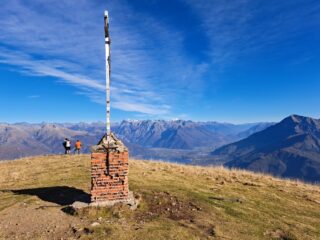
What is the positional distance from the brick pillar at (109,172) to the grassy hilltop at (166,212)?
65 cm

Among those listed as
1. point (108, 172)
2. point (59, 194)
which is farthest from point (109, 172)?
point (59, 194)

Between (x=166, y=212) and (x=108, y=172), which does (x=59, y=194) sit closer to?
(x=108, y=172)

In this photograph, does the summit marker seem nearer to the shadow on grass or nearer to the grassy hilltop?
the grassy hilltop

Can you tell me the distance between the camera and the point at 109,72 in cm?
1454

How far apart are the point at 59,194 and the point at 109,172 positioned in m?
4.44

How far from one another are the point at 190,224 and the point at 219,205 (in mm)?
3463

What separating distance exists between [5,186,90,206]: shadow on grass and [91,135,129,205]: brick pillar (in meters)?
0.97

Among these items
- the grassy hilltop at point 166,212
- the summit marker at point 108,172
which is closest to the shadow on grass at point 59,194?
the grassy hilltop at point 166,212

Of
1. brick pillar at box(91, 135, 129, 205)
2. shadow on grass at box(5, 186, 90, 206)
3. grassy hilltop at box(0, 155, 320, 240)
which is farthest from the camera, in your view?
shadow on grass at box(5, 186, 90, 206)

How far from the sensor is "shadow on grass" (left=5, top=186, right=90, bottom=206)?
1522 centimetres

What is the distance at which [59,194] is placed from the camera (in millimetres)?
16672

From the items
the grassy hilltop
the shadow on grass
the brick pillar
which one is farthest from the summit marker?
the shadow on grass

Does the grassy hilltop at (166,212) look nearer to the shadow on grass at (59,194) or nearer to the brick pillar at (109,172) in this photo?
the shadow on grass at (59,194)

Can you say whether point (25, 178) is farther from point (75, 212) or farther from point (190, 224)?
point (190, 224)
